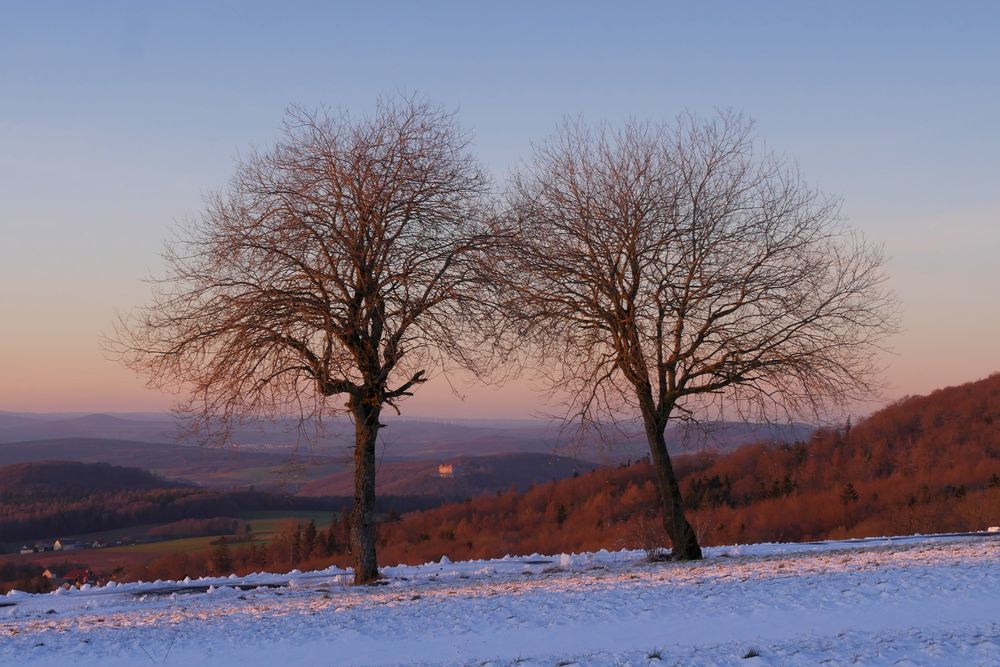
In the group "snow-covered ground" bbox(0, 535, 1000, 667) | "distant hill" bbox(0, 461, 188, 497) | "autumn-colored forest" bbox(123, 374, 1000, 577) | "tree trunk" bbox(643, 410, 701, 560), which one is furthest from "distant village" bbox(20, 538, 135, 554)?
"tree trunk" bbox(643, 410, 701, 560)

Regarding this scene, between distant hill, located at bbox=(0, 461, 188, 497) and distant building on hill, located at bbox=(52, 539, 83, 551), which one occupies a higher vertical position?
distant hill, located at bbox=(0, 461, 188, 497)

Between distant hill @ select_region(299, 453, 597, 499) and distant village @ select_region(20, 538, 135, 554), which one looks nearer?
distant village @ select_region(20, 538, 135, 554)

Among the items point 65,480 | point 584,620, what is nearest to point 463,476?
point 65,480

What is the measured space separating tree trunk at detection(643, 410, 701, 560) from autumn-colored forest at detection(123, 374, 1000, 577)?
8.33m

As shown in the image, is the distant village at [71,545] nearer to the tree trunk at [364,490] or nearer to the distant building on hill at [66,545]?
the distant building on hill at [66,545]

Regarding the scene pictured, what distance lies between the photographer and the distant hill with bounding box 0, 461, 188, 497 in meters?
97.0

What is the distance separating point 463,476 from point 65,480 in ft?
151

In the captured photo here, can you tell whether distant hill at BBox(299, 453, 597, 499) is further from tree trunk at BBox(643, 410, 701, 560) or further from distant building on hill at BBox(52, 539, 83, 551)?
tree trunk at BBox(643, 410, 701, 560)

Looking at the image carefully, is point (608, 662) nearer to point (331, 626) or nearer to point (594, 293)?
point (331, 626)

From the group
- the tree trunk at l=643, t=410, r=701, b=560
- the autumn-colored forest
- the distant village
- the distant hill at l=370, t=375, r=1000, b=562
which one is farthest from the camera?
the distant village

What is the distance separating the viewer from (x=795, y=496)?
63594 millimetres

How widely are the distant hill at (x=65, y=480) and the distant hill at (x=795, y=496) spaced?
3832 cm

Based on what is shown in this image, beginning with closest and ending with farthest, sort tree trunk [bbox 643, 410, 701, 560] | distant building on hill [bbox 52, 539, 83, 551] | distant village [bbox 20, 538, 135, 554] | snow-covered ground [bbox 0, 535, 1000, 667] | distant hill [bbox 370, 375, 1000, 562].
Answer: snow-covered ground [bbox 0, 535, 1000, 667]
tree trunk [bbox 643, 410, 701, 560]
distant hill [bbox 370, 375, 1000, 562]
distant village [bbox 20, 538, 135, 554]
distant building on hill [bbox 52, 539, 83, 551]

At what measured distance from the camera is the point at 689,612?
41.5 ft
